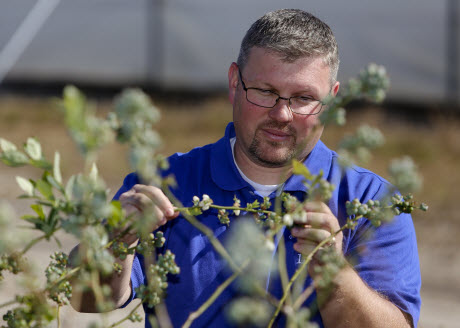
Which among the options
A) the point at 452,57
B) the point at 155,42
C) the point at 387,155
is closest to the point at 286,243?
the point at 387,155

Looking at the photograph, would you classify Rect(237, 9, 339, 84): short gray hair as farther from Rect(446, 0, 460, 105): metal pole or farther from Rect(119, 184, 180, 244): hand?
Rect(446, 0, 460, 105): metal pole

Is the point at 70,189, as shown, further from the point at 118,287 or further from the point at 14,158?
the point at 118,287

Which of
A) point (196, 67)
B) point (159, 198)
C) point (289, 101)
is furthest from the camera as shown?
point (196, 67)

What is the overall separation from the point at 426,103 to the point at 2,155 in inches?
288

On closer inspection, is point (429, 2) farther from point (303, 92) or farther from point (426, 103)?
point (303, 92)

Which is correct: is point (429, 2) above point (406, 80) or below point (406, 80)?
above

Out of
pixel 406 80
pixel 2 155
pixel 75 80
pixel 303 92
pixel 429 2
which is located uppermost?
pixel 2 155

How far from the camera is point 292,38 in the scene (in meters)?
1.74

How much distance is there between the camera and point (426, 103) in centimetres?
762

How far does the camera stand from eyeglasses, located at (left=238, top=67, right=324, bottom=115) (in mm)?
1661

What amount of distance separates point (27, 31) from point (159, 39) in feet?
5.44

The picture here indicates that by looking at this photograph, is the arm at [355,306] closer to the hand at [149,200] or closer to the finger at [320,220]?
the finger at [320,220]

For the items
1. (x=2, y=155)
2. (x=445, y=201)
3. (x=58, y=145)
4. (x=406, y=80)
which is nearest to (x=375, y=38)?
(x=406, y=80)

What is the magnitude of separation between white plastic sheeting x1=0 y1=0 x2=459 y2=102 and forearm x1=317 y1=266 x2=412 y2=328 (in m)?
6.43
